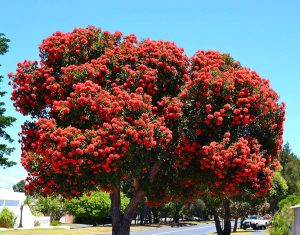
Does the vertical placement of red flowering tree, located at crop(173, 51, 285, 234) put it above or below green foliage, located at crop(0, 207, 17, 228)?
above

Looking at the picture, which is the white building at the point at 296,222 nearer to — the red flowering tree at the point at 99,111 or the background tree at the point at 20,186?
the red flowering tree at the point at 99,111

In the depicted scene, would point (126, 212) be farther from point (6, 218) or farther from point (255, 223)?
point (255, 223)

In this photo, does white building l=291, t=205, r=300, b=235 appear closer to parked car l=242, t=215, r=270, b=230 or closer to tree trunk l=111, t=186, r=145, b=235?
tree trunk l=111, t=186, r=145, b=235

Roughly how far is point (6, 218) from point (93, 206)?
1373 centimetres

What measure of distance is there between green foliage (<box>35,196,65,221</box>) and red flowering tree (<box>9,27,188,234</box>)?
4956cm

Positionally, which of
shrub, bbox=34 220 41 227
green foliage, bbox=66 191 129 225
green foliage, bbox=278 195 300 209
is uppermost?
green foliage, bbox=66 191 129 225

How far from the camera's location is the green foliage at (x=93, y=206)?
200 feet

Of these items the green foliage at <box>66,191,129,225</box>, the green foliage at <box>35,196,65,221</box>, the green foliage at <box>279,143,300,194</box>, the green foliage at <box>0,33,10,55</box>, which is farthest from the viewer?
the green foliage at <box>279,143,300,194</box>

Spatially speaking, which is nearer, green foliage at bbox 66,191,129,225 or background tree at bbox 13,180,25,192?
green foliage at bbox 66,191,129,225

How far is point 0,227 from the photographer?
4903cm

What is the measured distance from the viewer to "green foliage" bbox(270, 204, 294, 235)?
26.1 meters

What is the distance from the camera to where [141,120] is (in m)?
14.3

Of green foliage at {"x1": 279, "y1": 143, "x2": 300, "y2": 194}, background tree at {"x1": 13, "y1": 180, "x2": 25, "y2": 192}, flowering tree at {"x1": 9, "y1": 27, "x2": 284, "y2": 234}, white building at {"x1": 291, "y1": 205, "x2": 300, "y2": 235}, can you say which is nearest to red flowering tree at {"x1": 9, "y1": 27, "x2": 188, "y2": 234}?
flowering tree at {"x1": 9, "y1": 27, "x2": 284, "y2": 234}

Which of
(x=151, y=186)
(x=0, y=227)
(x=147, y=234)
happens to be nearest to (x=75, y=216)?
(x=0, y=227)
